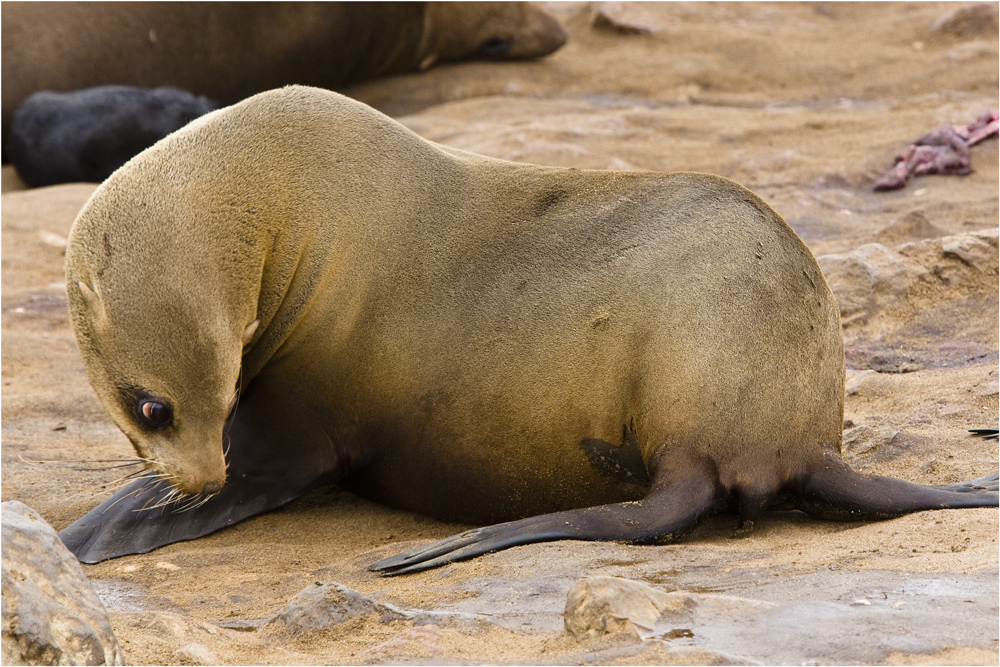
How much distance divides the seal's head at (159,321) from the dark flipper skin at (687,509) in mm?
818

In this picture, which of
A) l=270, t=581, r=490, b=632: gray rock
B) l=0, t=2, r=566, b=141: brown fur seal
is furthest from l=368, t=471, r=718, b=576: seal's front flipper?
l=0, t=2, r=566, b=141: brown fur seal

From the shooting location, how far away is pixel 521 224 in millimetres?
3955

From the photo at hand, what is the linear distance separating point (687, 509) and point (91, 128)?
21.6 ft

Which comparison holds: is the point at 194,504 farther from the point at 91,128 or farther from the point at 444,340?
the point at 91,128

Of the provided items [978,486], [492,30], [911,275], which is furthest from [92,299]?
[492,30]

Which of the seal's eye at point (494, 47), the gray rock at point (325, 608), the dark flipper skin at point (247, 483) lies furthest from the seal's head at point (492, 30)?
the gray rock at point (325, 608)

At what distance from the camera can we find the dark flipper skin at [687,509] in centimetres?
328

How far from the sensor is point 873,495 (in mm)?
3402

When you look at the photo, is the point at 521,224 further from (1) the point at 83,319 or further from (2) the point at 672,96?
(2) the point at 672,96

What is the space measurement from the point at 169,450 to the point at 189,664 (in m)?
1.46

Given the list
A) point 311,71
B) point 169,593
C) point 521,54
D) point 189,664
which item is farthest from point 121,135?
point 189,664

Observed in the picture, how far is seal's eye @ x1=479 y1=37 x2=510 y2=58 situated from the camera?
36.7 feet

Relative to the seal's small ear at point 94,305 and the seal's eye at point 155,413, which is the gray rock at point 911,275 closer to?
the seal's eye at point 155,413

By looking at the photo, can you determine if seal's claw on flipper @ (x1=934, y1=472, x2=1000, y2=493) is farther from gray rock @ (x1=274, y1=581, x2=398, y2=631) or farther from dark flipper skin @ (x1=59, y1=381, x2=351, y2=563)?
dark flipper skin @ (x1=59, y1=381, x2=351, y2=563)
